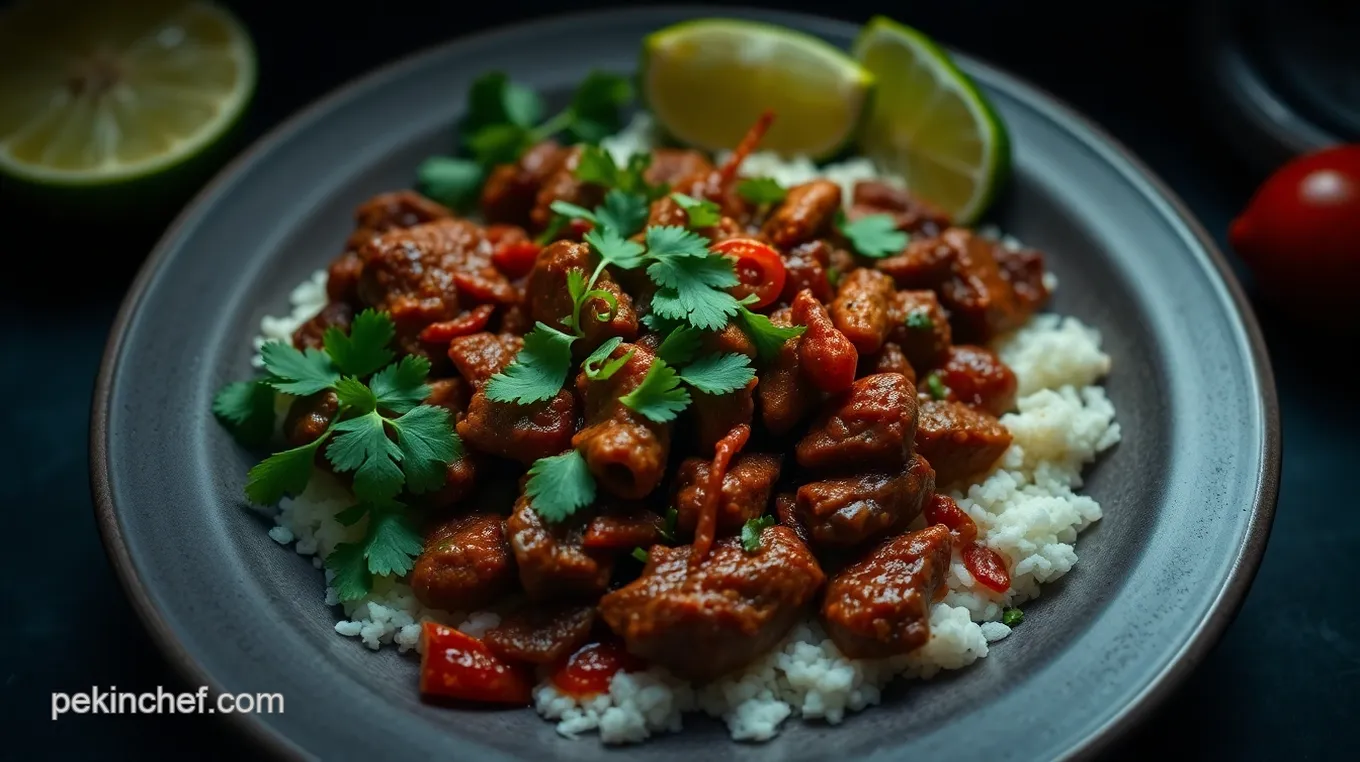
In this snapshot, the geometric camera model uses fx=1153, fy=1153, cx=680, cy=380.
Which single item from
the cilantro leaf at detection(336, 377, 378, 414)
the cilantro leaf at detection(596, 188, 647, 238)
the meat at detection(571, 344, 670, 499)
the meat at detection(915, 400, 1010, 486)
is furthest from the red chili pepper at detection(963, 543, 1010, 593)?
the cilantro leaf at detection(336, 377, 378, 414)

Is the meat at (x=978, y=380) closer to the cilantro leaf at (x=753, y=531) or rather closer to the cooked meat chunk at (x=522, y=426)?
the cilantro leaf at (x=753, y=531)

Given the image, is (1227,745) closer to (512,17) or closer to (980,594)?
(980,594)

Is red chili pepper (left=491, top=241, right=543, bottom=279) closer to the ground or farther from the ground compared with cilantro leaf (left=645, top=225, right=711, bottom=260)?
closer to the ground

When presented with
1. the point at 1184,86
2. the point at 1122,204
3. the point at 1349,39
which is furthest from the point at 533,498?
the point at 1349,39

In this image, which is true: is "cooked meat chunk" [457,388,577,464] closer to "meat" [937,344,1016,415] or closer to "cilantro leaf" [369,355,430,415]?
"cilantro leaf" [369,355,430,415]

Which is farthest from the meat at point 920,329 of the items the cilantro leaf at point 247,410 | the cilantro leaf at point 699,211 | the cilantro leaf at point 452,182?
the cilantro leaf at point 247,410

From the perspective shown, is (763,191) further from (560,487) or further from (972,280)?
(560,487)

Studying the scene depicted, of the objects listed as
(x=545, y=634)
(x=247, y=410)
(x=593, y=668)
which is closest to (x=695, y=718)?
(x=593, y=668)
